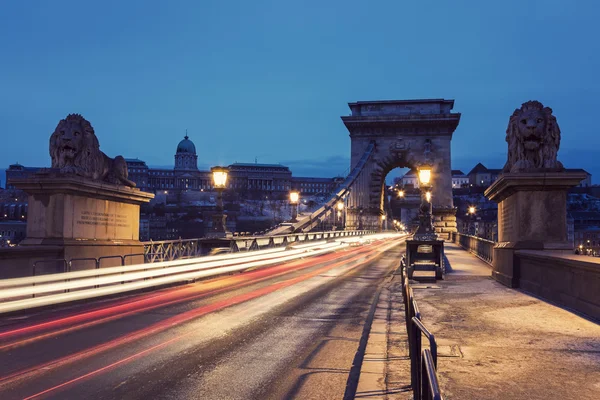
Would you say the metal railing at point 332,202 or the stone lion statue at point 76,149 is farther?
the metal railing at point 332,202

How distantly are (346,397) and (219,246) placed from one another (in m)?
18.0

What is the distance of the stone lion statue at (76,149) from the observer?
51.0 feet

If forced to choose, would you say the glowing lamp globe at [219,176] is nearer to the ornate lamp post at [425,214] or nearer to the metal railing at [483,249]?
the ornate lamp post at [425,214]

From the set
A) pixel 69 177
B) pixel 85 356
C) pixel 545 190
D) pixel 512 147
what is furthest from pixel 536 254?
pixel 69 177

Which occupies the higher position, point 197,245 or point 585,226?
point 585,226

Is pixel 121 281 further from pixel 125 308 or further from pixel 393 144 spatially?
pixel 393 144

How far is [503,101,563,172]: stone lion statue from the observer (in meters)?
13.5

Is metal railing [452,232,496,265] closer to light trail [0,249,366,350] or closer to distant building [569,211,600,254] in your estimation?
light trail [0,249,366,350]

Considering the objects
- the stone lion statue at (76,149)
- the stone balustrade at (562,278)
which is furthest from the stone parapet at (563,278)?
the stone lion statue at (76,149)

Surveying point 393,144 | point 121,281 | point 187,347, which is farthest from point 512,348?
point 393,144

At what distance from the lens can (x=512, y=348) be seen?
7387 millimetres

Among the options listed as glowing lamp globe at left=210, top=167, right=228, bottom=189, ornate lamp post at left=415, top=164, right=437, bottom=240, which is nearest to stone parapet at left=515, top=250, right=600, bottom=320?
ornate lamp post at left=415, top=164, right=437, bottom=240

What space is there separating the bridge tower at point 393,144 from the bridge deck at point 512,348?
62.6 metres

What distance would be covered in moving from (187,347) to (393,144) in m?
71.3
